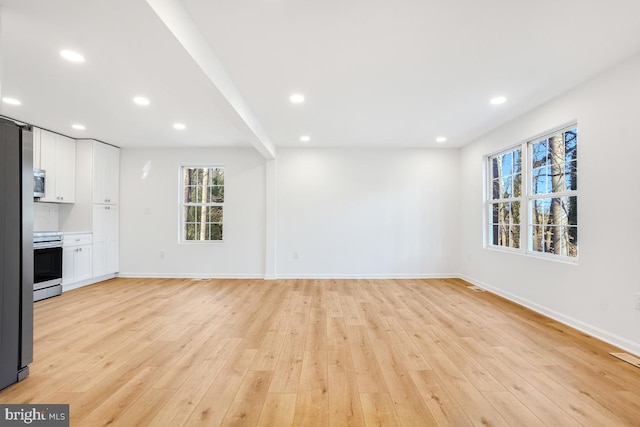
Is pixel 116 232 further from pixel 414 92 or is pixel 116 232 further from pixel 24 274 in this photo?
pixel 414 92

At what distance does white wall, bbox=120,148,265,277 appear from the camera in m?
5.57

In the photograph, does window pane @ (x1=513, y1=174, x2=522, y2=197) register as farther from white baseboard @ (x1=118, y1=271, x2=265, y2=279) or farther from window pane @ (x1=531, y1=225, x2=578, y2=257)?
white baseboard @ (x1=118, y1=271, x2=265, y2=279)

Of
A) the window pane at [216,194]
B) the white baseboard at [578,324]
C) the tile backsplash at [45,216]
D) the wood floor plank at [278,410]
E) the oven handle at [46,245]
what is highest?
the window pane at [216,194]

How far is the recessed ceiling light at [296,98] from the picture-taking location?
3.25 metres

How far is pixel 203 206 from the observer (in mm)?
5699

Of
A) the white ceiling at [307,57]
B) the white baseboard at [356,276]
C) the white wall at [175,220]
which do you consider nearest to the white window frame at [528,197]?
the white ceiling at [307,57]

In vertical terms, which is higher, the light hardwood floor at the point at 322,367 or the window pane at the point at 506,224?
the window pane at the point at 506,224

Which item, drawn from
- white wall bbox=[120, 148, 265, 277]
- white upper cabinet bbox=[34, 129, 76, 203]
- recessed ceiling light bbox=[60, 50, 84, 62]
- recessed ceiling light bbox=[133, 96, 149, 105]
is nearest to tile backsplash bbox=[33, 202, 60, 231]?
white upper cabinet bbox=[34, 129, 76, 203]

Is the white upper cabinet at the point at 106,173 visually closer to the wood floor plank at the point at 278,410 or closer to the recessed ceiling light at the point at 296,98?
the recessed ceiling light at the point at 296,98

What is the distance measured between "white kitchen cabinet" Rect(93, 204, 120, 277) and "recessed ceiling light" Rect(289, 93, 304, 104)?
4133 millimetres

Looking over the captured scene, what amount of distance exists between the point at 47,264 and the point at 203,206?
241 cm

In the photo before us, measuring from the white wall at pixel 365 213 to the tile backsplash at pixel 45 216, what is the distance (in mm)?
3766

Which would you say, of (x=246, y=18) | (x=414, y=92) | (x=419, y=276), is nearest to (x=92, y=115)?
(x=246, y=18)

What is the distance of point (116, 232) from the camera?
217 inches
